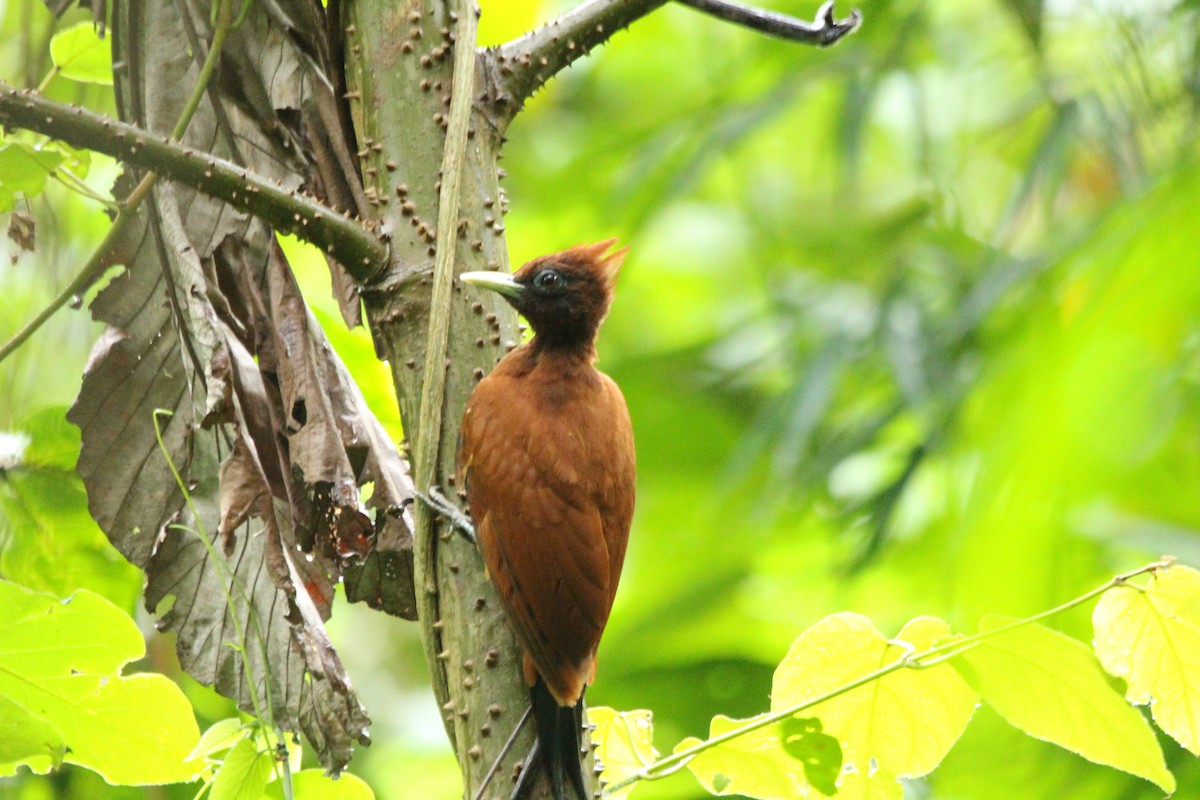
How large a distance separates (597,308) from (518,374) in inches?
19.2

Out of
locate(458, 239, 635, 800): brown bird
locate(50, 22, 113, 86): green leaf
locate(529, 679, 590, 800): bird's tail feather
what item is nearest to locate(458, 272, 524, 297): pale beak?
locate(458, 239, 635, 800): brown bird

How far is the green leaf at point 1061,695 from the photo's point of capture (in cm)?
144

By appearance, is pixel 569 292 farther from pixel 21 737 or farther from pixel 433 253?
pixel 21 737

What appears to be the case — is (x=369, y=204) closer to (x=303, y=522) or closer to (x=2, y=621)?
(x=303, y=522)

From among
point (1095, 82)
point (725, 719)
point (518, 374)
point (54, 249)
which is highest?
point (1095, 82)

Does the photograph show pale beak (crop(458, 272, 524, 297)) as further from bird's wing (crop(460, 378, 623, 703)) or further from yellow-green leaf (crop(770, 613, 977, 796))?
yellow-green leaf (crop(770, 613, 977, 796))

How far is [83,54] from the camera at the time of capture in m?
1.72

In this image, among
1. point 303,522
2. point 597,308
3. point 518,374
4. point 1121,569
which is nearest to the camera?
point 303,522

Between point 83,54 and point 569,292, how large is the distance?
2.81 ft

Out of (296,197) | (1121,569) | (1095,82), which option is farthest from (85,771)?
(1095,82)

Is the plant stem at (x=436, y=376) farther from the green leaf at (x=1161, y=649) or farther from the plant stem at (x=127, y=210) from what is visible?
the green leaf at (x=1161, y=649)

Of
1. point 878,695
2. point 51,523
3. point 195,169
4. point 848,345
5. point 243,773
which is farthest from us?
point 848,345

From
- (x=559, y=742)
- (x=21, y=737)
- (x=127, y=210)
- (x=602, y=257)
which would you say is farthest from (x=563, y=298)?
(x=21, y=737)

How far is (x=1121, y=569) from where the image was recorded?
109 inches
